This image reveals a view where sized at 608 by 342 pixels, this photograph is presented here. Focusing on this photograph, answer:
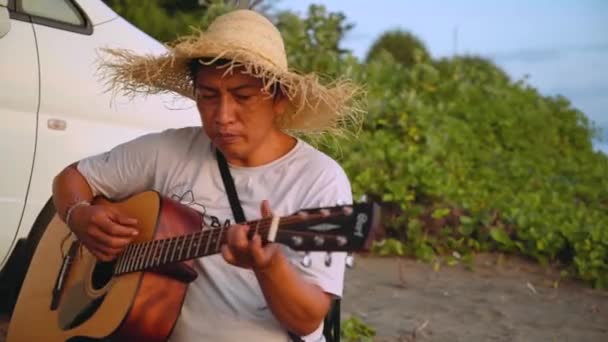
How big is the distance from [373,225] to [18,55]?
2172 mm

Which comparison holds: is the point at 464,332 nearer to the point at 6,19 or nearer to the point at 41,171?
the point at 41,171

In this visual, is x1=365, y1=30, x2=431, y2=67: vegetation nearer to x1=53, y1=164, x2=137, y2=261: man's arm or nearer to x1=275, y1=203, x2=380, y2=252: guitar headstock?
x1=53, y1=164, x2=137, y2=261: man's arm

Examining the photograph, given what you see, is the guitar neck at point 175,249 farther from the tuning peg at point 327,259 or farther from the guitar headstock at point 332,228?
the tuning peg at point 327,259

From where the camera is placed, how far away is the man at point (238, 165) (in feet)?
7.91

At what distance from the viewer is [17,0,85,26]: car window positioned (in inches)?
148

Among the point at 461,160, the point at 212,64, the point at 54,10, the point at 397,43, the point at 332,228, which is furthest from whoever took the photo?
the point at 397,43

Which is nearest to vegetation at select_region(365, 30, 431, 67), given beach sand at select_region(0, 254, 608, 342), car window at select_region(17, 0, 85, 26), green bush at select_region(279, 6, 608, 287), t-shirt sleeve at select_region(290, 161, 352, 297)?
green bush at select_region(279, 6, 608, 287)

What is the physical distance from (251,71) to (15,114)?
4.98 ft

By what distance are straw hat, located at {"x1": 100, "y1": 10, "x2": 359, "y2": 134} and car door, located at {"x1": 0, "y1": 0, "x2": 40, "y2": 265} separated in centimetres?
84

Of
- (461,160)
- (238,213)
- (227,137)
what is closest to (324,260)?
(238,213)

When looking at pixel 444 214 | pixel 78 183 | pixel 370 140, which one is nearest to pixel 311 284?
pixel 78 183

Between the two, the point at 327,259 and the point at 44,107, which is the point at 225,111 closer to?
the point at 327,259

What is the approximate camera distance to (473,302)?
5109 mm

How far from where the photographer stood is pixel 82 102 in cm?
376
